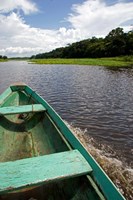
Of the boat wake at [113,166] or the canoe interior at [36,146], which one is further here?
the boat wake at [113,166]

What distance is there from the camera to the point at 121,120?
11852 millimetres

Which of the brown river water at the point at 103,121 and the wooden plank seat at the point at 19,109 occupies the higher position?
the wooden plank seat at the point at 19,109

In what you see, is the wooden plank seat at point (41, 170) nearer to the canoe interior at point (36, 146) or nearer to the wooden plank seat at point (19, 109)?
the canoe interior at point (36, 146)

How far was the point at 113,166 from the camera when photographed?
280 inches

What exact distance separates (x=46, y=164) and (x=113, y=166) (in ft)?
13.0

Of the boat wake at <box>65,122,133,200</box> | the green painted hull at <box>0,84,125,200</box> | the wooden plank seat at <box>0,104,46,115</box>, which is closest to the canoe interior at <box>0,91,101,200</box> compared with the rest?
the green painted hull at <box>0,84,125,200</box>

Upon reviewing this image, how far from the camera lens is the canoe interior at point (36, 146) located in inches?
149

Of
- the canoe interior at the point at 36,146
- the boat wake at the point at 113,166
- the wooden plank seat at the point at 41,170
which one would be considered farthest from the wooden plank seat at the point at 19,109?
the wooden plank seat at the point at 41,170

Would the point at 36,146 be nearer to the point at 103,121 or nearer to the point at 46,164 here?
the point at 46,164

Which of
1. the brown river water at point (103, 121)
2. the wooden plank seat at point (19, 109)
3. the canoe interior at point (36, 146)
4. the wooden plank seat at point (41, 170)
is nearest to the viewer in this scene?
the wooden plank seat at point (41, 170)

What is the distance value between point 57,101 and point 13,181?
44.0 feet

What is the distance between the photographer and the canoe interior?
3779mm

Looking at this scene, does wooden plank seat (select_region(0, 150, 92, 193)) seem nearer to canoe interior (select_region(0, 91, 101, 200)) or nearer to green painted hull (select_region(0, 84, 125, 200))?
green painted hull (select_region(0, 84, 125, 200))

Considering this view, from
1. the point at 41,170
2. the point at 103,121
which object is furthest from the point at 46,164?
the point at 103,121
